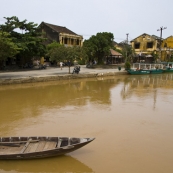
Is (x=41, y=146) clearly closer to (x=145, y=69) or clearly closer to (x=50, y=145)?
(x=50, y=145)

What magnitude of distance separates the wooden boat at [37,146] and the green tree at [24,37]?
21078 mm

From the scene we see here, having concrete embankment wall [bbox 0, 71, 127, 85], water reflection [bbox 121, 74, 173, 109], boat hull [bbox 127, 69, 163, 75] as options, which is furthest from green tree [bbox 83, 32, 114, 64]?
water reflection [bbox 121, 74, 173, 109]

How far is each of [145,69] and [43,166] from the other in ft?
103

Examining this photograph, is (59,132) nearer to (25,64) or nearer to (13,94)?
(13,94)

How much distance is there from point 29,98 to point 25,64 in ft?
58.2

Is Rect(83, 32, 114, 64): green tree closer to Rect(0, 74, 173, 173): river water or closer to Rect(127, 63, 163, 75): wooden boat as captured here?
Rect(127, 63, 163, 75): wooden boat

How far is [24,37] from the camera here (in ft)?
92.8

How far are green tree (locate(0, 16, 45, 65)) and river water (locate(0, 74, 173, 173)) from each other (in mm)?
10928

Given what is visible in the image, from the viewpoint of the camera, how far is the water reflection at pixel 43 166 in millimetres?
6234

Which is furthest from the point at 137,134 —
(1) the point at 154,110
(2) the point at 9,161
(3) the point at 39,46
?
(3) the point at 39,46

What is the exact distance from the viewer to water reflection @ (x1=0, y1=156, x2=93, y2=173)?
623 cm

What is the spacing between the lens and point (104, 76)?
29.8 metres

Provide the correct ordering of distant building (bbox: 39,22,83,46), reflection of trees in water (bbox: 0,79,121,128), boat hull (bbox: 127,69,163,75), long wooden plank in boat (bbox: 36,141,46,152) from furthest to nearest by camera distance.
→ 1. distant building (bbox: 39,22,83,46)
2. boat hull (bbox: 127,69,163,75)
3. reflection of trees in water (bbox: 0,79,121,128)
4. long wooden plank in boat (bbox: 36,141,46,152)

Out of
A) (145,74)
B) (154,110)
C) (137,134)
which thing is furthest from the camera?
(145,74)
